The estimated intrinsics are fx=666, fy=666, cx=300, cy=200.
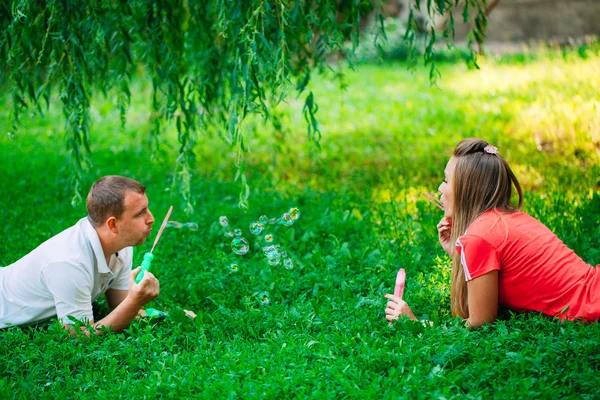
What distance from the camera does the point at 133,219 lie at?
145 inches

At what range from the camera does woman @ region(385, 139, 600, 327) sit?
3.35m

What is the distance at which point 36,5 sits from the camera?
4.62m

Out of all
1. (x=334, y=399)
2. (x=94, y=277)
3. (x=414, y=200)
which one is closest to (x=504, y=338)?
(x=334, y=399)

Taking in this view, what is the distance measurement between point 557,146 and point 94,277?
4875 mm

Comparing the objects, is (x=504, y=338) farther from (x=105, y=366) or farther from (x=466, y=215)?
(x=105, y=366)

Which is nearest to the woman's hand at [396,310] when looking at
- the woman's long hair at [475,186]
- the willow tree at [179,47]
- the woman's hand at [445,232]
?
the woman's long hair at [475,186]

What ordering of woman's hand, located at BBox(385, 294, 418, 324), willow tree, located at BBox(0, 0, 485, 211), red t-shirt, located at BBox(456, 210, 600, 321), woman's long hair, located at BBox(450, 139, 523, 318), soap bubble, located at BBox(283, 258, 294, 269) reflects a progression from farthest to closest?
soap bubble, located at BBox(283, 258, 294, 269), willow tree, located at BBox(0, 0, 485, 211), woman's hand, located at BBox(385, 294, 418, 324), woman's long hair, located at BBox(450, 139, 523, 318), red t-shirt, located at BBox(456, 210, 600, 321)

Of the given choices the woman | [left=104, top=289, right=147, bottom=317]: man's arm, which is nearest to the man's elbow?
the woman

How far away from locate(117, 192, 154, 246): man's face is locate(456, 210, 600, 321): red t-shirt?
1709mm

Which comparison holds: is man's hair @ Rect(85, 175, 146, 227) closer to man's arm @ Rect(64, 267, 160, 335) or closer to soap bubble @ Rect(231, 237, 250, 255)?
man's arm @ Rect(64, 267, 160, 335)

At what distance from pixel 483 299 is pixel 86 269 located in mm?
2115

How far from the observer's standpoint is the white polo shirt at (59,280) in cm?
359

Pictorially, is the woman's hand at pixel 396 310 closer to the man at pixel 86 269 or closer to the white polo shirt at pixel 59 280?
the man at pixel 86 269

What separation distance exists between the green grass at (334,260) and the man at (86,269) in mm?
129
